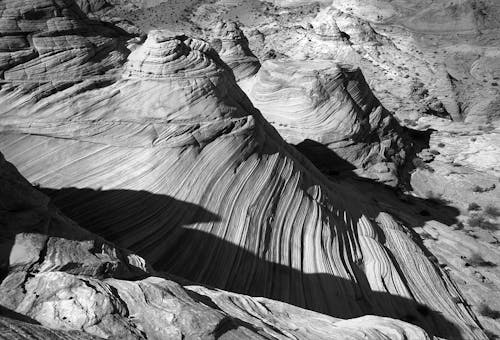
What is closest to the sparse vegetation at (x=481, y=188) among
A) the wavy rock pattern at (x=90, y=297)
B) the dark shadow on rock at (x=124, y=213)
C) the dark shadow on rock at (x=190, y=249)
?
the dark shadow on rock at (x=190, y=249)

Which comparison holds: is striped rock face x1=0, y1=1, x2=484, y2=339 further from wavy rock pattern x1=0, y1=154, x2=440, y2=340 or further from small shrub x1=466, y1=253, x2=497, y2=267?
small shrub x1=466, y1=253, x2=497, y2=267

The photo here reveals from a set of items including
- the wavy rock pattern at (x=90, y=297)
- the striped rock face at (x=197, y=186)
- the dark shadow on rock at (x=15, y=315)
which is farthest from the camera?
the striped rock face at (x=197, y=186)

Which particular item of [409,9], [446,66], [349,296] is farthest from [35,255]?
[409,9]

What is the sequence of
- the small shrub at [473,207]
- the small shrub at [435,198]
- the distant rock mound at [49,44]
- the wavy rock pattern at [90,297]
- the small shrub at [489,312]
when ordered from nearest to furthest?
the wavy rock pattern at [90,297]
the distant rock mound at [49,44]
the small shrub at [489,312]
the small shrub at [473,207]
the small shrub at [435,198]

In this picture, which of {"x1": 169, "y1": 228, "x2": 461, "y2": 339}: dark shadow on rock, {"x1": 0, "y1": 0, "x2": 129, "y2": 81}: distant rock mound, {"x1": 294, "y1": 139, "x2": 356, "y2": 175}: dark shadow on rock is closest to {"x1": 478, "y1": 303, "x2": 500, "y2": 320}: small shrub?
{"x1": 169, "y1": 228, "x2": 461, "y2": 339}: dark shadow on rock

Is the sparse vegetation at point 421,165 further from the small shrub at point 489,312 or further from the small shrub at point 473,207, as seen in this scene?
the small shrub at point 489,312

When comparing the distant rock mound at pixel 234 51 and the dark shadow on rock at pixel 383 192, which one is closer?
the dark shadow on rock at pixel 383 192
